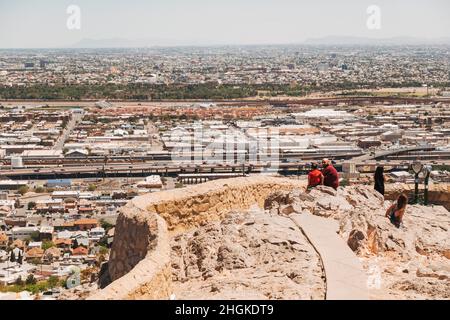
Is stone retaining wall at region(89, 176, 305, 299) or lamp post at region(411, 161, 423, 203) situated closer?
stone retaining wall at region(89, 176, 305, 299)

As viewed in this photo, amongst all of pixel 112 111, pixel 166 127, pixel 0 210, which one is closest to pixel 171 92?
pixel 112 111

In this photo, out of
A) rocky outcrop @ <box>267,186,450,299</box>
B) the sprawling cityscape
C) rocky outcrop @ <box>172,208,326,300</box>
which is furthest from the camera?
the sprawling cityscape

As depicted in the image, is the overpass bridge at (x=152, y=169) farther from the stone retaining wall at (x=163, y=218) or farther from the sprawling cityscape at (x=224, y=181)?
the stone retaining wall at (x=163, y=218)

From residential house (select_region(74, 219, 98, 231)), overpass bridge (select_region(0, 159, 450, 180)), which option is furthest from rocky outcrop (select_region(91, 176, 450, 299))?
overpass bridge (select_region(0, 159, 450, 180))

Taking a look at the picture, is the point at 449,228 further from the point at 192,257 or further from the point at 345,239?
the point at 192,257

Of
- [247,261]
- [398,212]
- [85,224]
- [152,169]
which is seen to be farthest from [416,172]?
[152,169]

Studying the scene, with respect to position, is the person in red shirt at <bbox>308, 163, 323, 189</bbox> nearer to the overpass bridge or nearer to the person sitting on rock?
the person sitting on rock

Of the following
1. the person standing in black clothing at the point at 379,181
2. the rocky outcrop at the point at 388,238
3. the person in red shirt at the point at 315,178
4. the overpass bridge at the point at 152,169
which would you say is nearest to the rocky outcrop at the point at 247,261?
the rocky outcrop at the point at 388,238
